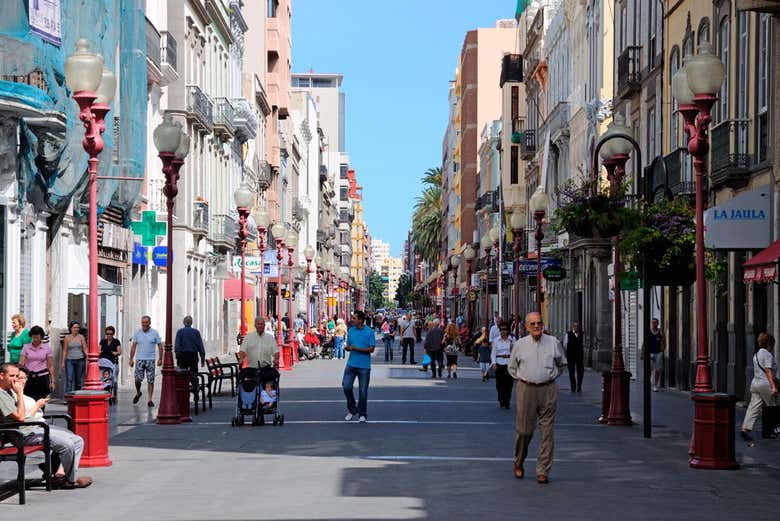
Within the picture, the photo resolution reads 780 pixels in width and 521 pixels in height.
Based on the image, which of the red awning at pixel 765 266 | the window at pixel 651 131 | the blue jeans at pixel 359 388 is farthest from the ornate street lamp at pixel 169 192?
the window at pixel 651 131

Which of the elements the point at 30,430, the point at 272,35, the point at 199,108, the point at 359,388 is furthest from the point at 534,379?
the point at 272,35

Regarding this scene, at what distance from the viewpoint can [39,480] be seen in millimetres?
14062

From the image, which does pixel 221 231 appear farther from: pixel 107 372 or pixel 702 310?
pixel 702 310

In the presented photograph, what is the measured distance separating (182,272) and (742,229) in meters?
28.8

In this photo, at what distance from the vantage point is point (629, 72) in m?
41.6

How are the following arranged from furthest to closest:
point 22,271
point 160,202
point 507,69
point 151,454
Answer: point 507,69
point 160,202
point 22,271
point 151,454

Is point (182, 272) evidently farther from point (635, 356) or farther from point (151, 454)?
point (151, 454)

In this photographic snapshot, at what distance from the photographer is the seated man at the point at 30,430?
44.2 ft

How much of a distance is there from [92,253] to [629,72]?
2692 centimetres

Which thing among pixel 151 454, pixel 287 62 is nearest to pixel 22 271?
pixel 151 454

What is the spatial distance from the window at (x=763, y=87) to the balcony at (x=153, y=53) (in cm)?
1952

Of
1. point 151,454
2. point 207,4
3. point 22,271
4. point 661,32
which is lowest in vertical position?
point 151,454

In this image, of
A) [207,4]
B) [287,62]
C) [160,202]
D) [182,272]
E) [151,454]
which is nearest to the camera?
[151,454]

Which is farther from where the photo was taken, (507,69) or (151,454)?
(507,69)
